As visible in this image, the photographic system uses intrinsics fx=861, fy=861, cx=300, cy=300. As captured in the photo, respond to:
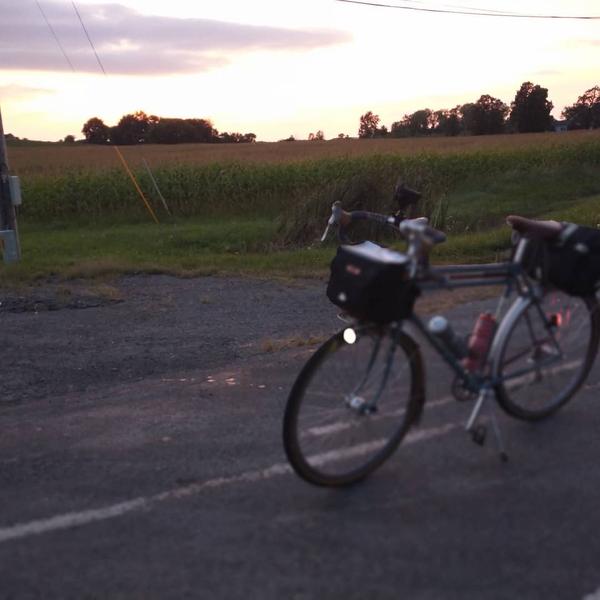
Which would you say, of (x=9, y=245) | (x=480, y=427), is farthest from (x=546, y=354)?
(x=9, y=245)

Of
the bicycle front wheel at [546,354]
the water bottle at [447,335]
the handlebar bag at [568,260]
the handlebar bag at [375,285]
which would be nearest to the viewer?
the handlebar bag at [375,285]

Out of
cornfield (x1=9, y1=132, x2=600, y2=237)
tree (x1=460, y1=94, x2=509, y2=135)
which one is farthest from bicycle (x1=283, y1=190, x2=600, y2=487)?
tree (x1=460, y1=94, x2=509, y2=135)

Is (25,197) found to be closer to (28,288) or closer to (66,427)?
(28,288)

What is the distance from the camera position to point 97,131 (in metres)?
64.9

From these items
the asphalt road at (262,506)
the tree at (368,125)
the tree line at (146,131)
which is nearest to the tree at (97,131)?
the tree line at (146,131)

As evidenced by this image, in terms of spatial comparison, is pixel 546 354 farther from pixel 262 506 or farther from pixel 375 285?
pixel 262 506

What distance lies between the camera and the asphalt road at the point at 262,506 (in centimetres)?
331

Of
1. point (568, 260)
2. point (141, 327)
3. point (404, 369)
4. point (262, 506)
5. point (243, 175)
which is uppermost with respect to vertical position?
point (568, 260)

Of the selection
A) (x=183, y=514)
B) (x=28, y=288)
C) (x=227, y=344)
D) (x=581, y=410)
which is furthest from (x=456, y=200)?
(x=183, y=514)

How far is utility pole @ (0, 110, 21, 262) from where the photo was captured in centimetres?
1350

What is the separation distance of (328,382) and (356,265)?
57cm

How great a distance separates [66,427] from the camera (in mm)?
5336

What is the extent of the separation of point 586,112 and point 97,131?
35.6m

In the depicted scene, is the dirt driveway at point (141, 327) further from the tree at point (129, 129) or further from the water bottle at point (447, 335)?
the tree at point (129, 129)
